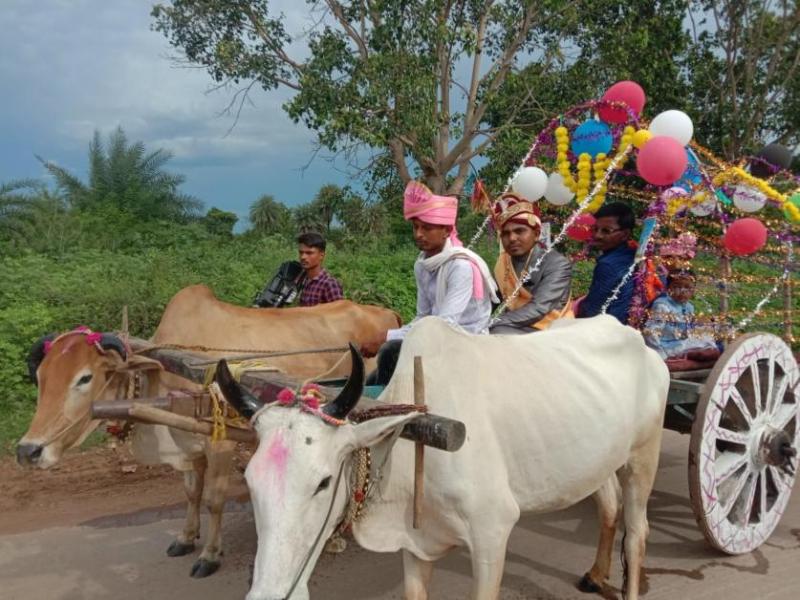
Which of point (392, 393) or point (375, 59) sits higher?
point (375, 59)

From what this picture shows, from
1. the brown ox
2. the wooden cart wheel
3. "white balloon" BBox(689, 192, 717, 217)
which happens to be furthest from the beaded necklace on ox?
"white balloon" BBox(689, 192, 717, 217)

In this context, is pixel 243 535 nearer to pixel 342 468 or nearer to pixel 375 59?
pixel 342 468

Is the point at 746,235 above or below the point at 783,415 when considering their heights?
above

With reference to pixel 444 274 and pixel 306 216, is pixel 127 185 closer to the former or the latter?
pixel 306 216

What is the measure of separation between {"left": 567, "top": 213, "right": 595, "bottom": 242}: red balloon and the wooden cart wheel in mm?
1823

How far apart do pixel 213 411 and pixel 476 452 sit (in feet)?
3.87

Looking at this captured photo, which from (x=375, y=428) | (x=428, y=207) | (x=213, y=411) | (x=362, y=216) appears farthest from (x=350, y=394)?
(x=362, y=216)

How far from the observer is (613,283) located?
16.0 ft

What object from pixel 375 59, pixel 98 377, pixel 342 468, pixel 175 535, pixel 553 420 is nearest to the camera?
pixel 342 468

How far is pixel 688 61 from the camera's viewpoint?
14.1m

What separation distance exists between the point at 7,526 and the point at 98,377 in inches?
72.6

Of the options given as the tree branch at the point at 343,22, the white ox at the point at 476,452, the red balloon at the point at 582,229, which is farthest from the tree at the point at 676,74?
the white ox at the point at 476,452

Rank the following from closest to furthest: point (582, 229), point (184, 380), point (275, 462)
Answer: point (275, 462)
point (184, 380)
point (582, 229)

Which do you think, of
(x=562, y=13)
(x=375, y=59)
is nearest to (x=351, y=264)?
(x=375, y=59)
